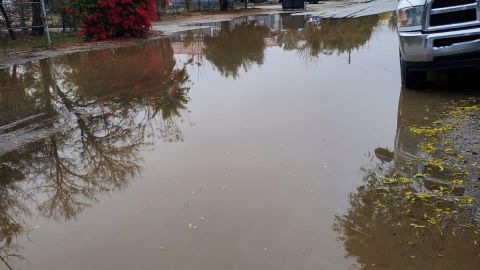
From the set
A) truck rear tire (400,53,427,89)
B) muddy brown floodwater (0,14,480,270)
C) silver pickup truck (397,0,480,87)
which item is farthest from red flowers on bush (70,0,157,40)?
silver pickup truck (397,0,480,87)

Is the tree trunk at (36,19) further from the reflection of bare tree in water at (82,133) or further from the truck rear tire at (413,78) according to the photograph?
the truck rear tire at (413,78)

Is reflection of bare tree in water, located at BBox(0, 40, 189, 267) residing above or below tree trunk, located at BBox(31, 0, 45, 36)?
below

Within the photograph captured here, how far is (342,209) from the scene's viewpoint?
3768 millimetres

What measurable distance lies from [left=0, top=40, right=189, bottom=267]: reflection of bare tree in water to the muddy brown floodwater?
0.02 m

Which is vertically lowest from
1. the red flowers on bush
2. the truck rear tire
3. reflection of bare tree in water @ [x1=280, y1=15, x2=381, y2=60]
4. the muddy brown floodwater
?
the muddy brown floodwater

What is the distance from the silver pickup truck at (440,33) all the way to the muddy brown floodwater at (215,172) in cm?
65

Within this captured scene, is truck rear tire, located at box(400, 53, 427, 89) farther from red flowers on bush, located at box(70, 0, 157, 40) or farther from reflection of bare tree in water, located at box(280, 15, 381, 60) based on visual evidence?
red flowers on bush, located at box(70, 0, 157, 40)

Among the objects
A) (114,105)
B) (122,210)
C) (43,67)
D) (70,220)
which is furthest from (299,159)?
(43,67)

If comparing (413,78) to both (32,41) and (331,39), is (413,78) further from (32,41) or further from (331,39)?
(32,41)

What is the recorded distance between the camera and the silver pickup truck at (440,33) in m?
6.25

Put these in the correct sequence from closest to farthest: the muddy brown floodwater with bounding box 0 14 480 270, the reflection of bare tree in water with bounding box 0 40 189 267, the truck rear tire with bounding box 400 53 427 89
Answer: the muddy brown floodwater with bounding box 0 14 480 270
the reflection of bare tree in water with bounding box 0 40 189 267
the truck rear tire with bounding box 400 53 427 89

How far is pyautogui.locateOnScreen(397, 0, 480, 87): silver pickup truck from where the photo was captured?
6.25 metres

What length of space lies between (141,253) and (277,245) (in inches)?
41.2

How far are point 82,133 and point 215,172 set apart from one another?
2.48 metres
